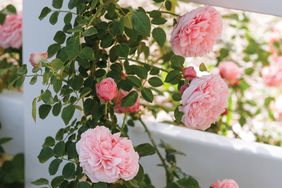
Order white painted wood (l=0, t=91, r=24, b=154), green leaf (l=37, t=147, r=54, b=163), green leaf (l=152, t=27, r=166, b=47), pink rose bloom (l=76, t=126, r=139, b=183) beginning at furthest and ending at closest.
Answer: white painted wood (l=0, t=91, r=24, b=154)
green leaf (l=37, t=147, r=54, b=163)
green leaf (l=152, t=27, r=166, b=47)
pink rose bloom (l=76, t=126, r=139, b=183)

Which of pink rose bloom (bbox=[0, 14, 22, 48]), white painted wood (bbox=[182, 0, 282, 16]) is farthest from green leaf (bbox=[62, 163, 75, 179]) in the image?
pink rose bloom (bbox=[0, 14, 22, 48])

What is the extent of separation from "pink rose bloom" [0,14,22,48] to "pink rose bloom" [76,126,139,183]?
0.76m

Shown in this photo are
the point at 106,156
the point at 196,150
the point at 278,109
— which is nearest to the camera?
the point at 106,156

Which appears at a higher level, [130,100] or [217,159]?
[130,100]

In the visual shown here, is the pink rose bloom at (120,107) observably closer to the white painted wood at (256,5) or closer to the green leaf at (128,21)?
the green leaf at (128,21)

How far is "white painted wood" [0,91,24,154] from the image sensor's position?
2.10 meters

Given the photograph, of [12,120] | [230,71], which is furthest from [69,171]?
[230,71]

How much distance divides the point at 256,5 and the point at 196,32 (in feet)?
0.54

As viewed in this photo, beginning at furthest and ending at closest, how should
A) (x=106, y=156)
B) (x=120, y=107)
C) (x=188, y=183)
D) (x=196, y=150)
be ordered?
(x=196, y=150) < (x=120, y=107) < (x=188, y=183) < (x=106, y=156)

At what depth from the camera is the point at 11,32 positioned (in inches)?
83.7

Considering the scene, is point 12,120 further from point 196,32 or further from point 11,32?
point 196,32

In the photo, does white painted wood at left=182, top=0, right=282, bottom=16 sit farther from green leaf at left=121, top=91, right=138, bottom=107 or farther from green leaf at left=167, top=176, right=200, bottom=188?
green leaf at left=167, top=176, right=200, bottom=188

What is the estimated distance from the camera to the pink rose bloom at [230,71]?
2297 millimetres

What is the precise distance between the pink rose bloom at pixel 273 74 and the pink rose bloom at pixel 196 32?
32.9 inches
